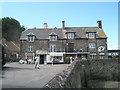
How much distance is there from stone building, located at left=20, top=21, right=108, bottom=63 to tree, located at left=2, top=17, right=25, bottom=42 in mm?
29957

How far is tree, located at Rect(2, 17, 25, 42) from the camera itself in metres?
71.7

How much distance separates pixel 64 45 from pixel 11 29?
131 ft

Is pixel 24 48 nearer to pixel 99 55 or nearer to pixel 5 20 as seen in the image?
pixel 99 55

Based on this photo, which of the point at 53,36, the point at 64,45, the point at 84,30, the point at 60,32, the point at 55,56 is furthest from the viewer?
the point at 84,30

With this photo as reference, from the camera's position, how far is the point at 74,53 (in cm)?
4291

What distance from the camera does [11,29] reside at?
75438mm

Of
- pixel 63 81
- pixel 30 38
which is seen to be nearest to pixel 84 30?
pixel 30 38

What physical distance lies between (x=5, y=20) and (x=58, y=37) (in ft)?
126

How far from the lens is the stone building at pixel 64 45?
43188mm

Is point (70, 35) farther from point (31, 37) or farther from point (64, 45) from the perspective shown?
point (31, 37)

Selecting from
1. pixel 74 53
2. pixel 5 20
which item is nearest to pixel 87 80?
pixel 74 53

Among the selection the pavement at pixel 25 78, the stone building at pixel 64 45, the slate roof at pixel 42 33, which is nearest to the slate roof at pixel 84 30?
the stone building at pixel 64 45

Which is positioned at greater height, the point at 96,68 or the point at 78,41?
the point at 78,41

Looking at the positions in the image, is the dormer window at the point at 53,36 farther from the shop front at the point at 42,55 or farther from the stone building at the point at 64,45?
the shop front at the point at 42,55
